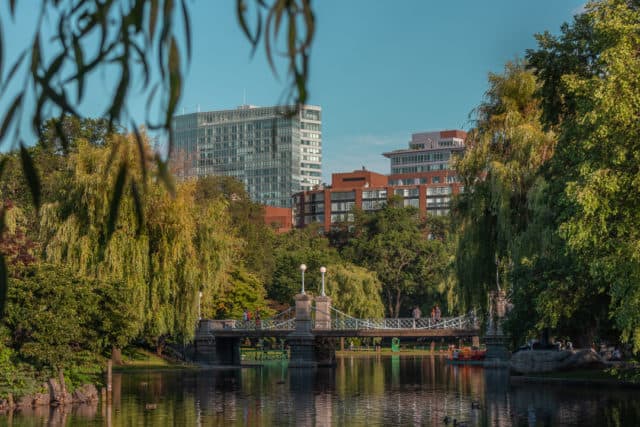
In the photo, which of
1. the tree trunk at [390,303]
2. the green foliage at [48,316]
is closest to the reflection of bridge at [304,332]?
the green foliage at [48,316]

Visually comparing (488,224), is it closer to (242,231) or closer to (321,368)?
(321,368)

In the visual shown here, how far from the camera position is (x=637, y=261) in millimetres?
22188

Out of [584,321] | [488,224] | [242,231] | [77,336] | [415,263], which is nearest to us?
[77,336]

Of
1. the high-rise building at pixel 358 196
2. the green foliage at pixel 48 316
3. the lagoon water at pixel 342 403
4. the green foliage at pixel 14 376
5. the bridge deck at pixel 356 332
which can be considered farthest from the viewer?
the high-rise building at pixel 358 196

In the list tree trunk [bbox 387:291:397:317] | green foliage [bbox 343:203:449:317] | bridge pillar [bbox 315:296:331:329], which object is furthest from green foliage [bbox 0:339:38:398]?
tree trunk [bbox 387:291:397:317]

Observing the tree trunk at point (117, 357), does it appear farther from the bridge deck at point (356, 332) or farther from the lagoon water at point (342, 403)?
the bridge deck at point (356, 332)

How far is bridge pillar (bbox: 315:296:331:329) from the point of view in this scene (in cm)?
6000

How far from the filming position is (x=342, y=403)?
1351 inches

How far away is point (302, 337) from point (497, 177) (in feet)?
77.5

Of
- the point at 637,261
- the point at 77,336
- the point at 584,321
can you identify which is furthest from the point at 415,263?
the point at 637,261

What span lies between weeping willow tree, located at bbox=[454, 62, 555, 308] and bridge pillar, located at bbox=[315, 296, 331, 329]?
62.0 feet

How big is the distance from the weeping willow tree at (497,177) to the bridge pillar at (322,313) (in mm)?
18908

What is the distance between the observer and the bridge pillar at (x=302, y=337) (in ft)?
193

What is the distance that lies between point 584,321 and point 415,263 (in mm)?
69704
